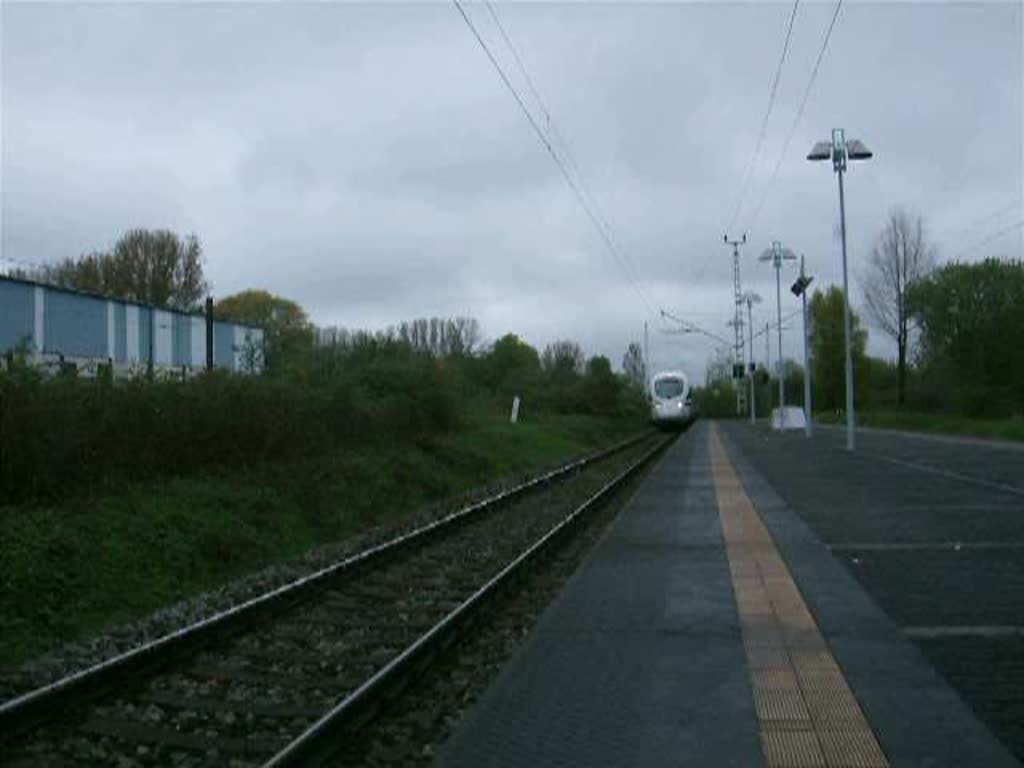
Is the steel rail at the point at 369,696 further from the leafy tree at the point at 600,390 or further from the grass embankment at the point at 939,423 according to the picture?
the leafy tree at the point at 600,390

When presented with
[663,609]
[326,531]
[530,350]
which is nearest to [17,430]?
[326,531]

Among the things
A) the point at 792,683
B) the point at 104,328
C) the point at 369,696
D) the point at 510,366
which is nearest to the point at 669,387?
the point at 510,366

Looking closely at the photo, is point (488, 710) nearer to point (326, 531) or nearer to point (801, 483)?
point (326, 531)

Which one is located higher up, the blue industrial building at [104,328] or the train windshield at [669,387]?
the blue industrial building at [104,328]

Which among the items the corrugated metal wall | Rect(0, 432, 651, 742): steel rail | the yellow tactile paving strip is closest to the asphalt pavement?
the yellow tactile paving strip

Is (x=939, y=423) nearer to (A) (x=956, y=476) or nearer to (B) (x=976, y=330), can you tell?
(B) (x=976, y=330)

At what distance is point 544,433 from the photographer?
5184 cm

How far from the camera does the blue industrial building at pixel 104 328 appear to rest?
43312mm

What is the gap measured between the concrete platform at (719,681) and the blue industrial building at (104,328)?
1070 inches

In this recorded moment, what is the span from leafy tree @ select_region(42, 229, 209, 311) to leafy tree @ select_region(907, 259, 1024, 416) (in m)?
46.7

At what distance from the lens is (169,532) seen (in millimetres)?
14836

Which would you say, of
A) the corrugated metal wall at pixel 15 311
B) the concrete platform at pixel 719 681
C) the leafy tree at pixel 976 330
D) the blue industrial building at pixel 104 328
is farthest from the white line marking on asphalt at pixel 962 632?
the leafy tree at pixel 976 330

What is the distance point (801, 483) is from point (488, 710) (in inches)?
802

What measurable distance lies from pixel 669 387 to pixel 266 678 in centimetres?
6582
